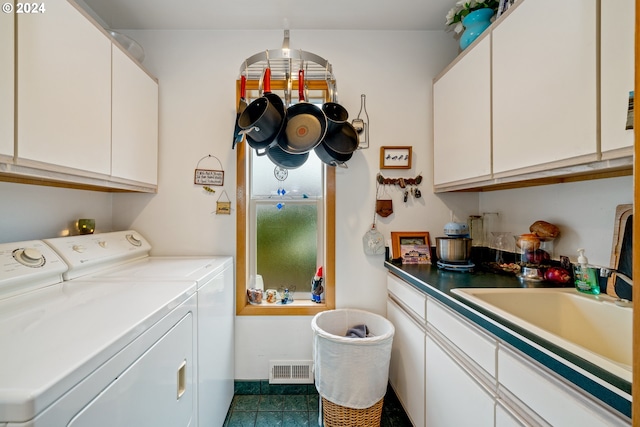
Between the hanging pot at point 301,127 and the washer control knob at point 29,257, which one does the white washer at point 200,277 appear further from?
the hanging pot at point 301,127

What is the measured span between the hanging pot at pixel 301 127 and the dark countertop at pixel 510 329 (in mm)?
1002

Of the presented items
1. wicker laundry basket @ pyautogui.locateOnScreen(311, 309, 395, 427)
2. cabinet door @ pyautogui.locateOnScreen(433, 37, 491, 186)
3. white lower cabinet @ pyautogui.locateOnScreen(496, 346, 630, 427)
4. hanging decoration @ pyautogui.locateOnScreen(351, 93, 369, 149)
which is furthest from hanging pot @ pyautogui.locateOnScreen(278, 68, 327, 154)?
white lower cabinet @ pyautogui.locateOnScreen(496, 346, 630, 427)

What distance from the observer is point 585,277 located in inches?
45.6

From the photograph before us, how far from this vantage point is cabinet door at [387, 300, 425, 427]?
1.39 m

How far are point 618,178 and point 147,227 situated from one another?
269 centimetres

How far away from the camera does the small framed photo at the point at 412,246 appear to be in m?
1.86

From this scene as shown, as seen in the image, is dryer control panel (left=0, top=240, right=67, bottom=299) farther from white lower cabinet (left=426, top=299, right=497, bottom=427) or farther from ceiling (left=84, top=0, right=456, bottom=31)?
white lower cabinet (left=426, top=299, right=497, bottom=427)

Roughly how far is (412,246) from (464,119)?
89cm

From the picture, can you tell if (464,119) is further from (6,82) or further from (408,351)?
(6,82)

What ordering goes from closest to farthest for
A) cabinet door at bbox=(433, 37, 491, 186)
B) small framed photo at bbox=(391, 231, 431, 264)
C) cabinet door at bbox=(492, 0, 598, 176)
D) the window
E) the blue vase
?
cabinet door at bbox=(492, 0, 598, 176)
cabinet door at bbox=(433, 37, 491, 186)
the blue vase
small framed photo at bbox=(391, 231, 431, 264)
the window

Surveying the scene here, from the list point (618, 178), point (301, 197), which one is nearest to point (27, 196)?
point (301, 197)

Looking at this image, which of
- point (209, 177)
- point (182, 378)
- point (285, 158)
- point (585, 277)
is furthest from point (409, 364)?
point (209, 177)

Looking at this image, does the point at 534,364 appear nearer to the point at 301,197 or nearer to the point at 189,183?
the point at 301,197

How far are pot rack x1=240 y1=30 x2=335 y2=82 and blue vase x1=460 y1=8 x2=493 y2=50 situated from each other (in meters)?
0.85
